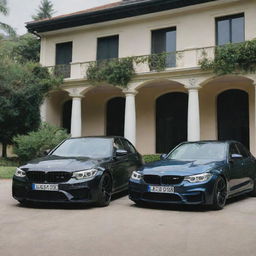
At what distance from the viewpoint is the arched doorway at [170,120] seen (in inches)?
865

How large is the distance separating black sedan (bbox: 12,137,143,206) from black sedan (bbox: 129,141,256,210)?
0.68m

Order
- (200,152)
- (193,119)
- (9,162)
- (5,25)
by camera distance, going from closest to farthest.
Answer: (200,152) → (193,119) → (9,162) → (5,25)

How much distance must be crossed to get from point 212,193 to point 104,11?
16653 mm

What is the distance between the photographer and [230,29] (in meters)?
19.3

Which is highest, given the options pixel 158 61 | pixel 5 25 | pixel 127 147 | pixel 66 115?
pixel 5 25

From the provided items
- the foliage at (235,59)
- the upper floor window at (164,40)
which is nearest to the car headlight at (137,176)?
the foliage at (235,59)

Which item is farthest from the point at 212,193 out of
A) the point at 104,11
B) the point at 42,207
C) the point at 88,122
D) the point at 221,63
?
the point at 88,122

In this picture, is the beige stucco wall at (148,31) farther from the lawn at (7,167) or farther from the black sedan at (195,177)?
the black sedan at (195,177)

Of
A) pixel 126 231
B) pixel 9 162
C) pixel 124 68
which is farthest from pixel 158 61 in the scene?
pixel 126 231

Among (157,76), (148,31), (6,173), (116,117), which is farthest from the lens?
(116,117)

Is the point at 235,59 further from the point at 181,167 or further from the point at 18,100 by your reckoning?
the point at 18,100

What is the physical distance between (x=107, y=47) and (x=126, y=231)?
18631mm

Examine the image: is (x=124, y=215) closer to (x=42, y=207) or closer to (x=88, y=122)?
(x=42, y=207)

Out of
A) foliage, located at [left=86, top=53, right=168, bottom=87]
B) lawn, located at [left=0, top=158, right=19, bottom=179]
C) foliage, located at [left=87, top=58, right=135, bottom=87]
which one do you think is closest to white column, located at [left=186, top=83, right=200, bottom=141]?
foliage, located at [left=86, top=53, right=168, bottom=87]
